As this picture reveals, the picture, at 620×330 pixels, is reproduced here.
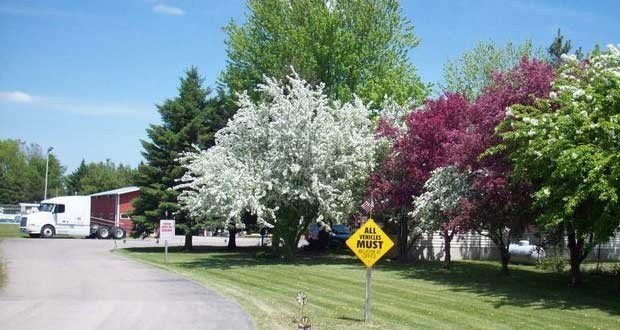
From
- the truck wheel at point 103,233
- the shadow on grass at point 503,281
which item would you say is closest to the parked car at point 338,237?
the shadow on grass at point 503,281

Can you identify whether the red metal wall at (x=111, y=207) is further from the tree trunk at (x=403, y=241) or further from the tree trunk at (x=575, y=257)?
the tree trunk at (x=575, y=257)

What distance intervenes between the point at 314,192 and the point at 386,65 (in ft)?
56.9

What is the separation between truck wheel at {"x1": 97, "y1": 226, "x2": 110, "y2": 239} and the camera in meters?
49.7

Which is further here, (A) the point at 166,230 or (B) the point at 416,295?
(A) the point at 166,230

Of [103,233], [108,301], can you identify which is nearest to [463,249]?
[108,301]

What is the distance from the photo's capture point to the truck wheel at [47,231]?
4744 centimetres

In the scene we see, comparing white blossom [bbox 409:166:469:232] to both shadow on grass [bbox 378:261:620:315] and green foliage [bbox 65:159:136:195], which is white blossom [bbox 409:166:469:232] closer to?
shadow on grass [bbox 378:261:620:315]

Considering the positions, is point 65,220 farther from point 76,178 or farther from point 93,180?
point 76,178

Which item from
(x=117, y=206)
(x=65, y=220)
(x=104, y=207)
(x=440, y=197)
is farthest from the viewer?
(x=104, y=207)

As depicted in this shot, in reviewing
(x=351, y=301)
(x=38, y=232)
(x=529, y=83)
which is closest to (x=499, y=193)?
(x=529, y=83)

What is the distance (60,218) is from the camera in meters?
48.5

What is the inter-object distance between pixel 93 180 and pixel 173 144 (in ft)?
229

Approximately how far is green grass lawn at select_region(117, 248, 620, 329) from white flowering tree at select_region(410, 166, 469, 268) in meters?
1.84

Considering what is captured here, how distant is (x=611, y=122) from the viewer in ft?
47.6
